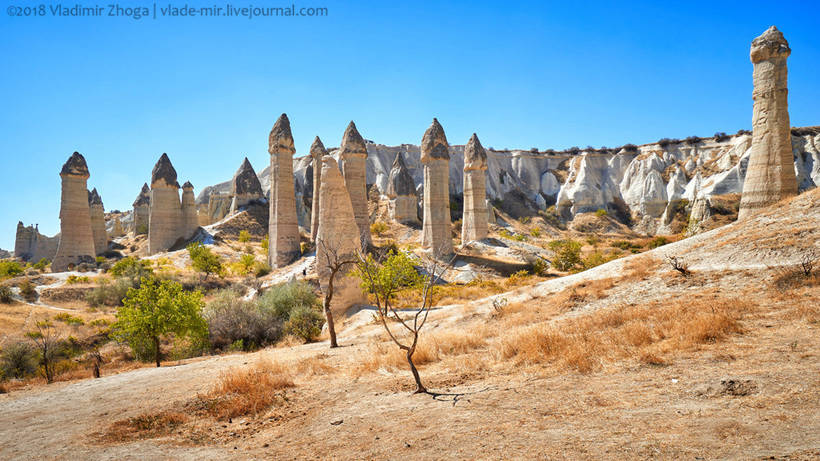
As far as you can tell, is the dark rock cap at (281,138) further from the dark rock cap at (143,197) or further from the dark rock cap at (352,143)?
the dark rock cap at (143,197)

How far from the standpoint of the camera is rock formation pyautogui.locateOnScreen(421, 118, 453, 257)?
26.5 m

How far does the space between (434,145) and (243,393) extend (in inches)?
887

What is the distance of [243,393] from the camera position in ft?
20.5

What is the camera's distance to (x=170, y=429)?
17.3 ft

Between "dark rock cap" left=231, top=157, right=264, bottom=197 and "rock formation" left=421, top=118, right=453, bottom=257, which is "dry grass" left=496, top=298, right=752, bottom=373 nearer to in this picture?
"rock formation" left=421, top=118, right=453, bottom=257

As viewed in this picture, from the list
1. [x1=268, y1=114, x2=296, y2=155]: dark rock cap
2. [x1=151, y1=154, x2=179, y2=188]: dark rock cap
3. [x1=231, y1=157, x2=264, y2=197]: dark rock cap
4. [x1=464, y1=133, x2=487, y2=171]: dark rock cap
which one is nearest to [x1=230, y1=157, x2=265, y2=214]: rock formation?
[x1=231, y1=157, x2=264, y2=197]: dark rock cap

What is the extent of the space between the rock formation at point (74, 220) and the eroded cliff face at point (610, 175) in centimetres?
1849

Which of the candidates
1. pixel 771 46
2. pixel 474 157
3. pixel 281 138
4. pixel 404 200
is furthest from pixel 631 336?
pixel 404 200

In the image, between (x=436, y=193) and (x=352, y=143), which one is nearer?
(x=352, y=143)

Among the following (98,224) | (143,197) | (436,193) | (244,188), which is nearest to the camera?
(436,193)

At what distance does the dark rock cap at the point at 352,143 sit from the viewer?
86.0 ft

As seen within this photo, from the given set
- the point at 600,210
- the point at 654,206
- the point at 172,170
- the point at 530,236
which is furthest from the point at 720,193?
the point at 172,170

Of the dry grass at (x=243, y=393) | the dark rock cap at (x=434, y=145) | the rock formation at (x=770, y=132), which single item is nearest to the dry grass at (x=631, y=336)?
the dry grass at (x=243, y=393)

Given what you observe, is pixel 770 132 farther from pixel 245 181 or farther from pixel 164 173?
pixel 245 181
